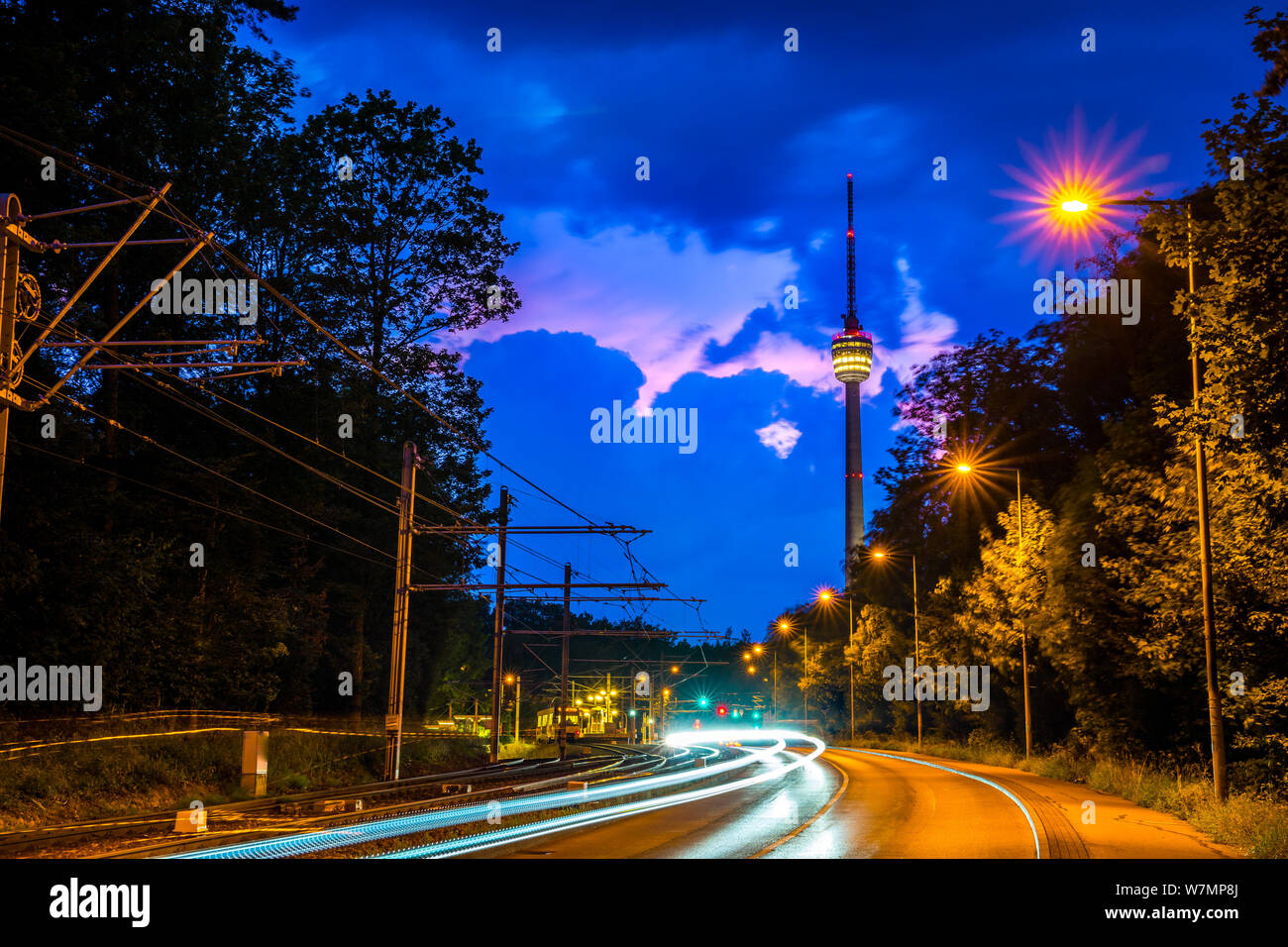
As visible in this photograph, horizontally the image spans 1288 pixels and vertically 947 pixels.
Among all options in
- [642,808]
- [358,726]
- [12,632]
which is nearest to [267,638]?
[358,726]

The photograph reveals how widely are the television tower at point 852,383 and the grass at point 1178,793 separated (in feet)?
375

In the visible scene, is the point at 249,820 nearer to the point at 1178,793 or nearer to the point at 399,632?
the point at 399,632

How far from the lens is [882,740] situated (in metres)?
70.9

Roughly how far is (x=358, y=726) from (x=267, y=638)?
487 cm

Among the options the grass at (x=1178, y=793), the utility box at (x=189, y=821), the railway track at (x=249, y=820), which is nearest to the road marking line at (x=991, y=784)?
the grass at (x=1178, y=793)

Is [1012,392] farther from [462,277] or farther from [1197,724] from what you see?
[462,277]

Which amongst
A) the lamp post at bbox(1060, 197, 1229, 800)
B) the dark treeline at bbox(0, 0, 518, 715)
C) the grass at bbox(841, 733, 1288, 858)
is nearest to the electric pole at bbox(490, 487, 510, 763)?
the dark treeline at bbox(0, 0, 518, 715)

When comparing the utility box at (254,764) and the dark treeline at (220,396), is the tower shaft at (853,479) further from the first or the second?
the utility box at (254,764)

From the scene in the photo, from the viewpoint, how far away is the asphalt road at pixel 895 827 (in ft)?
53.7

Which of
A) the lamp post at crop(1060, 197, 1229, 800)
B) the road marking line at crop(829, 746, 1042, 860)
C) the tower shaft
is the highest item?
the tower shaft

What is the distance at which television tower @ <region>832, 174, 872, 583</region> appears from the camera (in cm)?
16325

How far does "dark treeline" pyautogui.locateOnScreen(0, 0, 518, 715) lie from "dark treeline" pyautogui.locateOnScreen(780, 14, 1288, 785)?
64.0 ft

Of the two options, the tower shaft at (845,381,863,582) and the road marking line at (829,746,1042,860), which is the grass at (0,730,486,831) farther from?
the tower shaft at (845,381,863,582)

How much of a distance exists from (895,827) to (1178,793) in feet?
24.6
